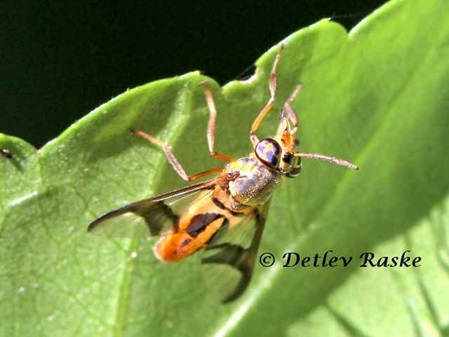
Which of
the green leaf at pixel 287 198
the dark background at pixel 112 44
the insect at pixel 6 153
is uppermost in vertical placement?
the dark background at pixel 112 44

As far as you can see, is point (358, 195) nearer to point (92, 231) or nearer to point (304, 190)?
point (304, 190)

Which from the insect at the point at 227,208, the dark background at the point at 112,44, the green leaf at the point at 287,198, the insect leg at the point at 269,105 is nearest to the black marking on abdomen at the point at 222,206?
the insect at the point at 227,208

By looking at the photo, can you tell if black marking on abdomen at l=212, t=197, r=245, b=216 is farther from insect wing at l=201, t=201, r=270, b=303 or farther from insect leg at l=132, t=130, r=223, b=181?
insect leg at l=132, t=130, r=223, b=181

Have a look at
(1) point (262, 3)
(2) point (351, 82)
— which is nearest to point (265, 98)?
(2) point (351, 82)

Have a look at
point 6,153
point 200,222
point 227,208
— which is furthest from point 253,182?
point 6,153

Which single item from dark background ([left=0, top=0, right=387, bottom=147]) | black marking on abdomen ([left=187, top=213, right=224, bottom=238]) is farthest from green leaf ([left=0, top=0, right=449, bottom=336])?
dark background ([left=0, top=0, right=387, bottom=147])

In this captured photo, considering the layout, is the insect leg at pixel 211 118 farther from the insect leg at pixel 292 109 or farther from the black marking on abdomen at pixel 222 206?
the black marking on abdomen at pixel 222 206
